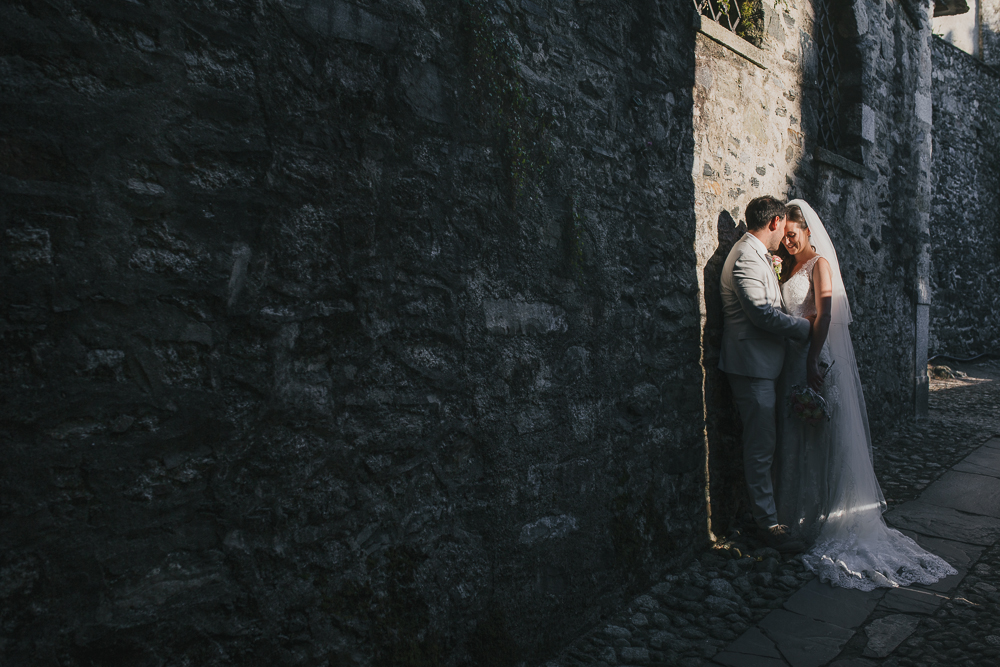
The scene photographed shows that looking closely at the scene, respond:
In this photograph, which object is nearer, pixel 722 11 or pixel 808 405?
pixel 808 405

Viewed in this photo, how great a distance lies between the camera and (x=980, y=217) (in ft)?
43.5

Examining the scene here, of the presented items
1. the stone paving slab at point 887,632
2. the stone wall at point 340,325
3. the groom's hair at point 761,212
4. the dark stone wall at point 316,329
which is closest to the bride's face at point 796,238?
the groom's hair at point 761,212

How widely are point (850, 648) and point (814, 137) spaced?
150 inches

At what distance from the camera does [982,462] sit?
17.9ft

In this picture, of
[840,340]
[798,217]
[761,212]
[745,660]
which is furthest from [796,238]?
[745,660]

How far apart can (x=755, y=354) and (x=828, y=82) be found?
11.3 feet

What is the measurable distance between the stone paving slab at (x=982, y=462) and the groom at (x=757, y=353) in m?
2.47

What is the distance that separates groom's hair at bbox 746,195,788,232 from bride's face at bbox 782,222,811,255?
1.00ft

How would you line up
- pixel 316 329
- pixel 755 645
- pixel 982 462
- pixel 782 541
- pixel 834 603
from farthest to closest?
1. pixel 982 462
2. pixel 782 541
3. pixel 834 603
4. pixel 755 645
5. pixel 316 329

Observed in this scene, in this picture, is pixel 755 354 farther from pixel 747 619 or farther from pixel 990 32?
pixel 990 32

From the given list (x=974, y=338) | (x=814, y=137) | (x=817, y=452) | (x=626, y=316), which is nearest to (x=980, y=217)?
(x=974, y=338)

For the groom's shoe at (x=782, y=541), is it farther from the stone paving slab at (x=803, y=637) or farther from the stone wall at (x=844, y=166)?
the stone paving slab at (x=803, y=637)

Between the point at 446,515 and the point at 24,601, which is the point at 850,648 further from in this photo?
the point at 24,601

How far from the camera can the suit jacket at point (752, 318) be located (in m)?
3.71
